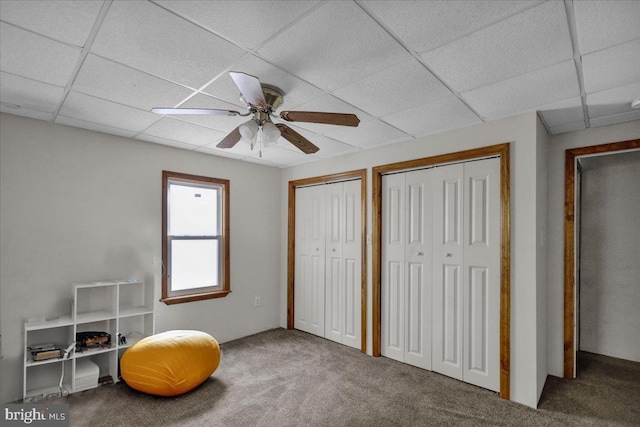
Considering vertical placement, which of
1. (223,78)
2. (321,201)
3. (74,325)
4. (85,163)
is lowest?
(74,325)

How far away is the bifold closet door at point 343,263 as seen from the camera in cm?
403

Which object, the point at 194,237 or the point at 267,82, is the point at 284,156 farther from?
the point at 267,82

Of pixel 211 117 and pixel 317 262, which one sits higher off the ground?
pixel 211 117

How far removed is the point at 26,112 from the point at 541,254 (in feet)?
14.9

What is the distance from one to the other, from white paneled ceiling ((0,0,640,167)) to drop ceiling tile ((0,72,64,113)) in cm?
1

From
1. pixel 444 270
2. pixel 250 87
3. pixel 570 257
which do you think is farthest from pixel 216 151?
pixel 570 257

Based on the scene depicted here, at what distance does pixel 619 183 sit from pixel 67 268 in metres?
5.85

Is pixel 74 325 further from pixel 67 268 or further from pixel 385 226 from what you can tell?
pixel 385 226

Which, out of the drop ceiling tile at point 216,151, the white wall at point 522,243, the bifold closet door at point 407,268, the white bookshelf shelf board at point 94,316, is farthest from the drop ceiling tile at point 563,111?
the white bookshelf shelf board at point 94,316

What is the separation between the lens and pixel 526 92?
232cm

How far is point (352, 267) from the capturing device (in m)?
4.08

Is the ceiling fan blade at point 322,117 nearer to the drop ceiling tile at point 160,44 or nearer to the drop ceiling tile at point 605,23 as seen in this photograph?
the drop ceiling tile at point 160,44

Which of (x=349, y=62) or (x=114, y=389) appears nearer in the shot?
(x=349, y=62)

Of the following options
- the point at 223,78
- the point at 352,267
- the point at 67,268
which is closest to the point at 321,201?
the point at 352,267
